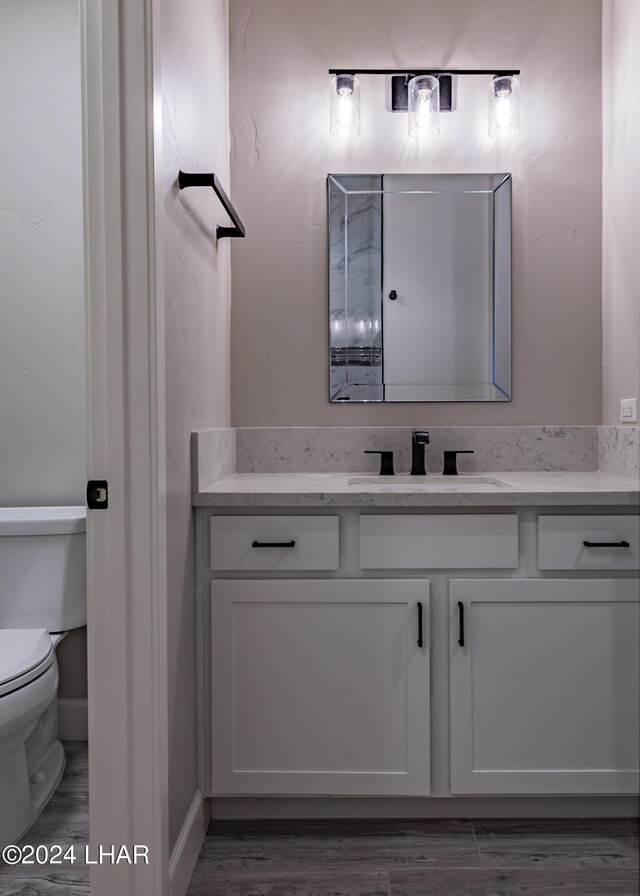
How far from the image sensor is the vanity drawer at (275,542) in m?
1.54

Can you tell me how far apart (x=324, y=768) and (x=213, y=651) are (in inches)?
15.2

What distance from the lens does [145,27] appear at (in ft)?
3.73

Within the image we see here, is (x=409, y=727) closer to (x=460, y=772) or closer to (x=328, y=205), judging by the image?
(x=460, y=772)

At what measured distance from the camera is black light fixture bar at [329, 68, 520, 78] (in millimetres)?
1987

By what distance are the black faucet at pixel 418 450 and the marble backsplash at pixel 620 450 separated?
0.56 metres

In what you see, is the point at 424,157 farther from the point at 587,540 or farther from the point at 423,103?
the point at 587,540

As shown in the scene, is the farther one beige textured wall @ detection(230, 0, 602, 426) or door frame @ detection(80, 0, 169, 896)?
beige textured wall @ detection(230, 0, 602, 426)

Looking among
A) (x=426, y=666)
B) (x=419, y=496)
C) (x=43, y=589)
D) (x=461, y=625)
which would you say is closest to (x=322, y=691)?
(x=426, y=666)

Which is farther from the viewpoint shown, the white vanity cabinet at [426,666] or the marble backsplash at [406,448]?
the marble backsplash at [406,448]

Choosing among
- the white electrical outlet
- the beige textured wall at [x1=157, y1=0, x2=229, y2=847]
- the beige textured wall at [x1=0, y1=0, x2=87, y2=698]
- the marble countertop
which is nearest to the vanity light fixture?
the beige textured wall at [x1=157, y1=0, x2=229, y2=847]

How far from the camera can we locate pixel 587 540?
154 centimetres

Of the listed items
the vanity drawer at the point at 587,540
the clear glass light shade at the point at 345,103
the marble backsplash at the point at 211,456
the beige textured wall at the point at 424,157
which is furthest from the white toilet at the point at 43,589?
the clear glass light shade at the point at 345,103

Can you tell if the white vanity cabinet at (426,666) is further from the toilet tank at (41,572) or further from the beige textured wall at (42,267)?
the beige textured wall at (42,267)

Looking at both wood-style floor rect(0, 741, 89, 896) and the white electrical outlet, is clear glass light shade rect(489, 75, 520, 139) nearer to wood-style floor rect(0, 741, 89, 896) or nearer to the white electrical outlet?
the white electrical outlet
